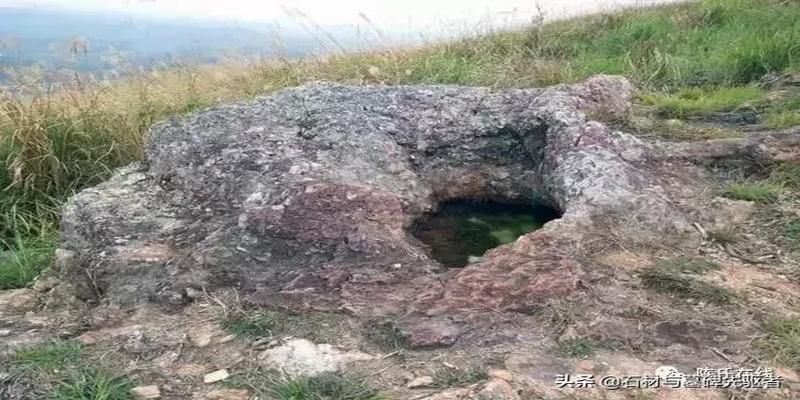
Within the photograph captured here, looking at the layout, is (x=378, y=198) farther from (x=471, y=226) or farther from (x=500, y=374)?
(x=500, y=374)

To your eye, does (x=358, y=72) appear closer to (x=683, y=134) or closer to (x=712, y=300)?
(x=683, y=134)

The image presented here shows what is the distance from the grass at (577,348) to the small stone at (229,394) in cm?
86

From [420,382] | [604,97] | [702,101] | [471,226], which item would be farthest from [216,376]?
[702,101]

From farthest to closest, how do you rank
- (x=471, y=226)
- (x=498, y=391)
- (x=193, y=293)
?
(x=471, y=226) < (x=193, y=293) < (x=498, y=391)

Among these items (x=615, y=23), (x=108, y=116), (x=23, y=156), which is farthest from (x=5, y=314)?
(x=615, y=23)

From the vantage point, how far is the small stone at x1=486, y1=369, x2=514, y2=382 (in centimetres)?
202

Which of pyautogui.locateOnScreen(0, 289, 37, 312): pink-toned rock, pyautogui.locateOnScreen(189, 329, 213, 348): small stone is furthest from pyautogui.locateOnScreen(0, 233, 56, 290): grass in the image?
pyautogui.locateOnScreen(189, 329, 213, 348): small stone

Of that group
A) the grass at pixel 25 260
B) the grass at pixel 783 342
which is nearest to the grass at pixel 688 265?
the grass at pixel 783 342

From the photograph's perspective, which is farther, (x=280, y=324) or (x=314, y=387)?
(x=280, y=324)

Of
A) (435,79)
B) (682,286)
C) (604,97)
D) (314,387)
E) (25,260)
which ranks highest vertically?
(604,97)

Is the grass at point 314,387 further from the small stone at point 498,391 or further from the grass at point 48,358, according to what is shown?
the grass at point 48,358

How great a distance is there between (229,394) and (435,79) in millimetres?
3726

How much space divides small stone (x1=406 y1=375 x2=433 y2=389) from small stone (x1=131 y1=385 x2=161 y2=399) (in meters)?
0.68

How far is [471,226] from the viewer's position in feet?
10.3
